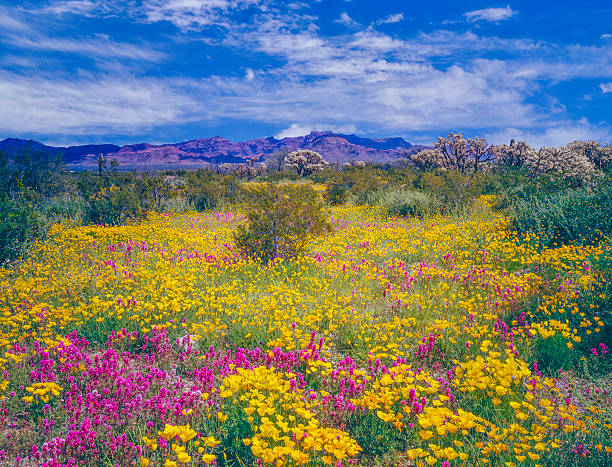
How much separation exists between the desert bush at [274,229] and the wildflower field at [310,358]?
23.7 inches

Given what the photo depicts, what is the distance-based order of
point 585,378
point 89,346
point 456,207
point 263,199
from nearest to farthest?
point 585,378 → point 89,346 → point 263,199 → point 456,207

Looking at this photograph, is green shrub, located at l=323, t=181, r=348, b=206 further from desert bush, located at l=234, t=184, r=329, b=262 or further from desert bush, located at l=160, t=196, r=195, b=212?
desert bush, located at l=234, t=184, r=329, b=262

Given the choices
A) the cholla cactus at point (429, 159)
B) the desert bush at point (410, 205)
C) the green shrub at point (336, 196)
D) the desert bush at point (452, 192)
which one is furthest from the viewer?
the cholla cactus at point (429, 159)

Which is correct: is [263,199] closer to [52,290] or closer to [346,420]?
[52,290]

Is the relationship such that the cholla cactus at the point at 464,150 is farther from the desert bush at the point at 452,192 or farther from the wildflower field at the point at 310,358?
the wildflower field at the point at 310,358

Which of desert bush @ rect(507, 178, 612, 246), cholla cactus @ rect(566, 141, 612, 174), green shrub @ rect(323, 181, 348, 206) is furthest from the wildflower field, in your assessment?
cholla cactus @ rect(566, 141, 612, 174)

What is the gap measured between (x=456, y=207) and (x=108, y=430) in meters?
14.1

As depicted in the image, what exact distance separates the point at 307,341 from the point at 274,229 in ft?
16.3

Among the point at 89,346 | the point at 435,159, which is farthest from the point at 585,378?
the point at 435,159

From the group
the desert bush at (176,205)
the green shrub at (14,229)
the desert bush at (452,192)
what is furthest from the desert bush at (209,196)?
the desert bush at (452,192)

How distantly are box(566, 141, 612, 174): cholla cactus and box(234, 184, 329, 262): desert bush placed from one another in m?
38.9

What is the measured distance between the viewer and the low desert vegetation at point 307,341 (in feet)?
9.43

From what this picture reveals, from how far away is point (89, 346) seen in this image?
4785 mm

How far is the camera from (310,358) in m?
4.02
